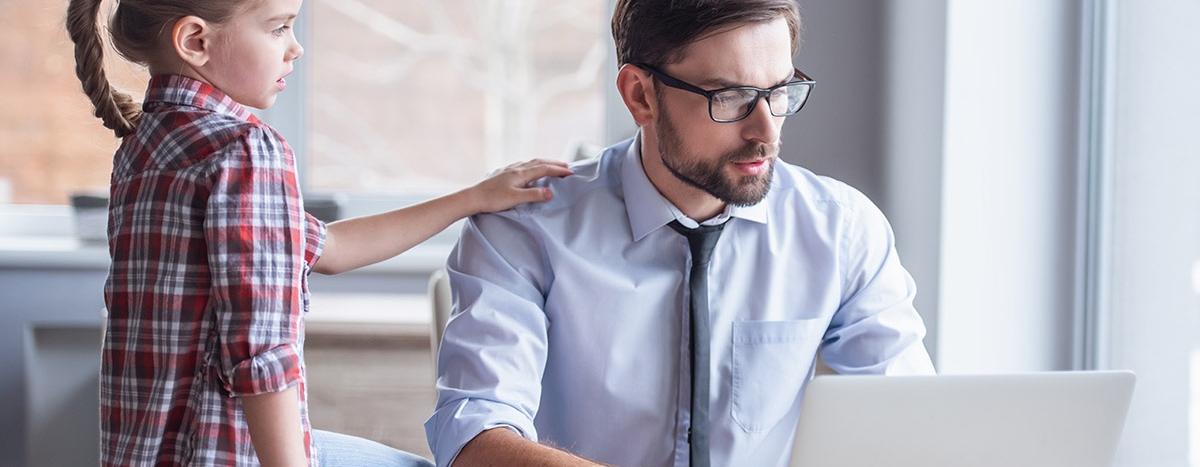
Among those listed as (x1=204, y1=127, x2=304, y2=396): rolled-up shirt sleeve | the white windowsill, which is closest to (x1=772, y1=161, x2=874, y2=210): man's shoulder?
(x1=204, y1=127, x2=304, y2=396): rolled-up shirt sleeve

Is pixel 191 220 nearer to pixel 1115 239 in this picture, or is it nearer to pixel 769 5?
pixel 769 5

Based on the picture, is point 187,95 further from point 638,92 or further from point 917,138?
point 917,138

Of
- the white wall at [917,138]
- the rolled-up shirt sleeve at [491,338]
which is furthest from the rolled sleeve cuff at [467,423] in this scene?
the white wall at [917,138]

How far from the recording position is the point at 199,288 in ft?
3.48

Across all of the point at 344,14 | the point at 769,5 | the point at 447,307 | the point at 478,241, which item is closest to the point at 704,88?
the point at 769,5

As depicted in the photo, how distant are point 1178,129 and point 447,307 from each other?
1.15 meters

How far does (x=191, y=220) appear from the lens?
1.05 meters

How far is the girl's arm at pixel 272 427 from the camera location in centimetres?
105

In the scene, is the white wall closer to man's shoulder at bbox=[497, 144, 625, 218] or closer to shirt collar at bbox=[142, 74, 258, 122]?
man's shoulder at bbox=[497, 144, 625, 218]

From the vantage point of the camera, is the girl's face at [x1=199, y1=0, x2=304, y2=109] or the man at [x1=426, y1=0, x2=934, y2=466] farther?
the man at [x1=426, y1=0, x2=934, y2=466]

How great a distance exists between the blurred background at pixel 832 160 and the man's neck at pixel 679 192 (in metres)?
0.60

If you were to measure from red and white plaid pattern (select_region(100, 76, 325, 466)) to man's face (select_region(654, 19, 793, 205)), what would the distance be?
482 mm

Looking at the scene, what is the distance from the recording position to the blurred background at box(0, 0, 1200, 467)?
190cm

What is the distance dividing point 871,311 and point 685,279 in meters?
0.24
